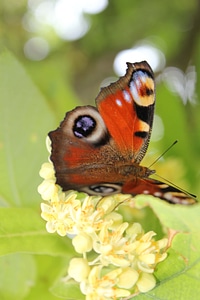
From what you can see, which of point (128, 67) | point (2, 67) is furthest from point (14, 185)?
point (128, 67)

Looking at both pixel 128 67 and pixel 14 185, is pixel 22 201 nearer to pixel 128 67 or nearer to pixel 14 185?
pixel 14 185

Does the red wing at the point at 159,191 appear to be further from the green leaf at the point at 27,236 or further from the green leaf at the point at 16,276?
the green leaf at the point at 16,276

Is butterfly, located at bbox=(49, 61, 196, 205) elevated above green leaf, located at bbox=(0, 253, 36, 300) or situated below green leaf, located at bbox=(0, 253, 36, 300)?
above

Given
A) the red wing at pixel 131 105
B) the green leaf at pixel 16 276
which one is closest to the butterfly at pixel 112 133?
the red wing at pixel 131 105

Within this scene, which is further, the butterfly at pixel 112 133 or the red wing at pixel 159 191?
the butterfly at pixel 112 133

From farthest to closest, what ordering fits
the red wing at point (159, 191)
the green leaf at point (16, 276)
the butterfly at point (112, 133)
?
1. the green leaf at point (16, 276)
2. the butterfly at point (112, 133)
3. the red wing at point (159, 191)

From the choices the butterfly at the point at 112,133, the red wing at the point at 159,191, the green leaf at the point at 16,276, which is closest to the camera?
the red wing at the point at 159,191

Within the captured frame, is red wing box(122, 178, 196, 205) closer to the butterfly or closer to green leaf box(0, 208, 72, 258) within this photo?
the butterfly

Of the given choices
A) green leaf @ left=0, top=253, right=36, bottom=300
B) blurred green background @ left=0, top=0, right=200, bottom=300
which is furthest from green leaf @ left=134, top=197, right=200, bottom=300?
green leaf @ left=0, top=253, right=36, bottom=300
